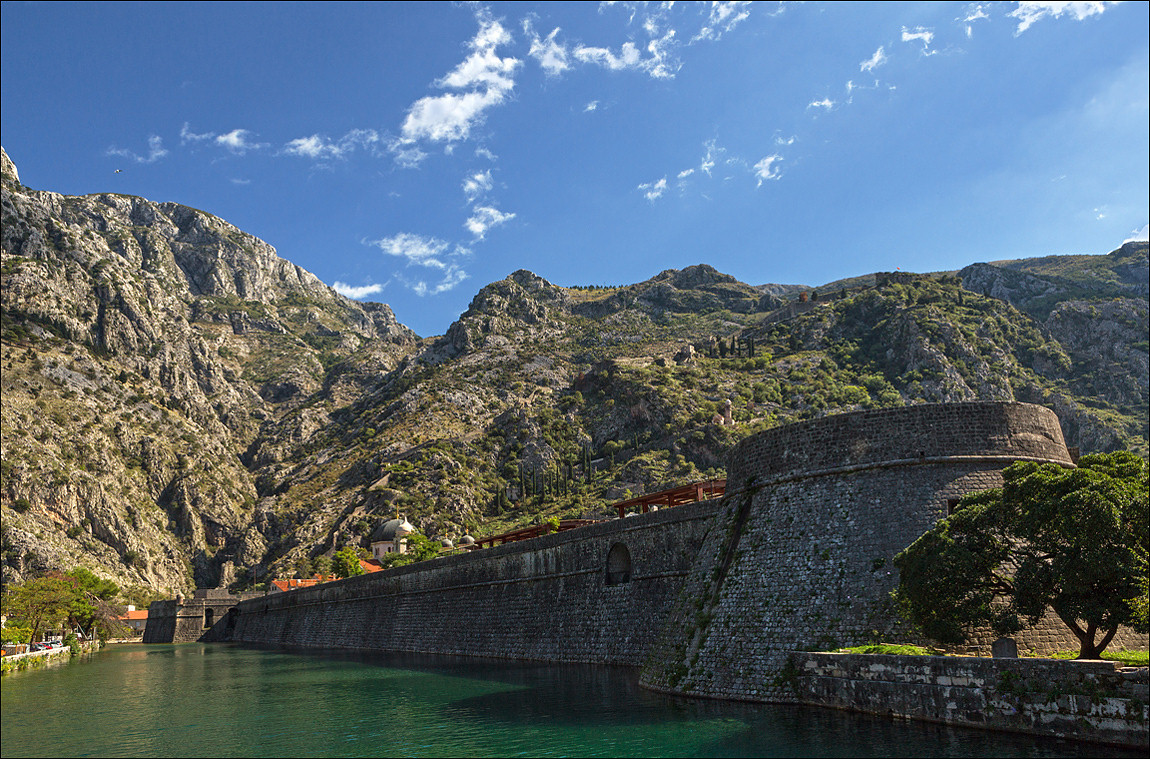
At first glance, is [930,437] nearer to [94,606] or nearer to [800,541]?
[800,541]

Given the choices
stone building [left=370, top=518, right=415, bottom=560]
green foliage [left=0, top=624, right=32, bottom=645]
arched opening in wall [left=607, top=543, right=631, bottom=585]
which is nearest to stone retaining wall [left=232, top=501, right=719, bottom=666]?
arched opening in wall [left=607, top=543, right=631, bottom=585]

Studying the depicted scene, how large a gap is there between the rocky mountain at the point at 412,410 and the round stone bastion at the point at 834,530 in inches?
3118

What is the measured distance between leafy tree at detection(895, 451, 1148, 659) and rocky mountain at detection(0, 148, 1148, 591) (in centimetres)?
8478

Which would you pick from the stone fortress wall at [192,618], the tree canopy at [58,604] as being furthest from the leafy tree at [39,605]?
the stone fortress wall at [192,618]

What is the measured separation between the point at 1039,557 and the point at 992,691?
3.53 metres

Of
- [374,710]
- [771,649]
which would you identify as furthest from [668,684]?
[374,710]

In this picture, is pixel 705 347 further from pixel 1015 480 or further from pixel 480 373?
pixel 1015 480

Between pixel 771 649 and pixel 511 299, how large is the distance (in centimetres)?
17318

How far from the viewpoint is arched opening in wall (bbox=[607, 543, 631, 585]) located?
35666 mm

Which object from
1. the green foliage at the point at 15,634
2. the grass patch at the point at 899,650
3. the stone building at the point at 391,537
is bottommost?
the green foliage at the point at 15,634

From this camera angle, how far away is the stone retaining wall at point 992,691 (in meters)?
14.3

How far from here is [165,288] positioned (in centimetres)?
19925

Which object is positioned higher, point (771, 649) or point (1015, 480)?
point (1015, 480)

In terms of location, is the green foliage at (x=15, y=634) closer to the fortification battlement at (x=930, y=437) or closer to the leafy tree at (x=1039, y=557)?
the fortification battlement at (x=930, y=437)
